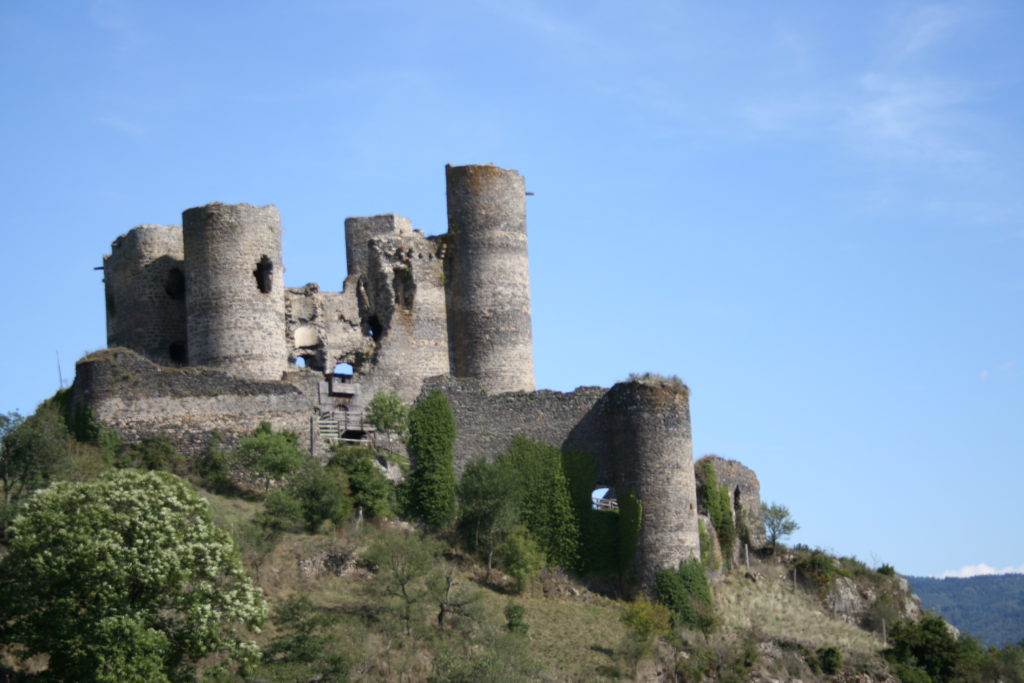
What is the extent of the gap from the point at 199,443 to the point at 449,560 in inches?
309

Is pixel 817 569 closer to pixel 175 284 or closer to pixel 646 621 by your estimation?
pixel 646 621

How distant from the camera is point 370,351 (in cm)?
5550

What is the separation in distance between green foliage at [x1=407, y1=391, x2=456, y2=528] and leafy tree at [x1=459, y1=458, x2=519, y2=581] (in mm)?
590

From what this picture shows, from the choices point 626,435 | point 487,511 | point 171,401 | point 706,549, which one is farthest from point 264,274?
point 706,549

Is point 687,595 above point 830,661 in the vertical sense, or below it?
above

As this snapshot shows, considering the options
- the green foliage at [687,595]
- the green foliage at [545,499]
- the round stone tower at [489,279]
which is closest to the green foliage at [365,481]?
the green foliage at [545,499]

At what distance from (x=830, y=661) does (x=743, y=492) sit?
10545mm

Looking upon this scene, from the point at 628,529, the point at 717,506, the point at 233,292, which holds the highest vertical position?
the point at 233,292

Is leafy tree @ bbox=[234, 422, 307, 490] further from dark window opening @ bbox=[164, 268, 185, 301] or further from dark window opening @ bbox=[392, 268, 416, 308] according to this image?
dark window opening @ bbox=[392, 268, 416, 308]

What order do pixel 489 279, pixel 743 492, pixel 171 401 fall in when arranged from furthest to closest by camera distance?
pixel 743 492
pixel 489 279
pixel 171 401

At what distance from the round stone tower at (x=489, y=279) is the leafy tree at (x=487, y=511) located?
5.63 metres

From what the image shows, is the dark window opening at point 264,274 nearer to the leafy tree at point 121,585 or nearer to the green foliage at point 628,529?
the green foliage at point 628,529

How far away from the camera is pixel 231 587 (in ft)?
124

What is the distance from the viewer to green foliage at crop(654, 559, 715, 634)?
48.7 m
